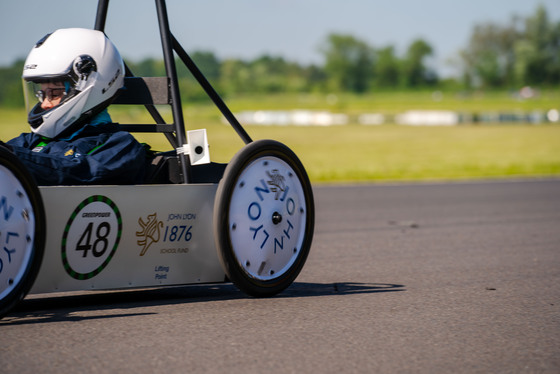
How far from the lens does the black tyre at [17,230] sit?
4199 millimetres

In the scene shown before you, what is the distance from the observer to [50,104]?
5062 millimetres

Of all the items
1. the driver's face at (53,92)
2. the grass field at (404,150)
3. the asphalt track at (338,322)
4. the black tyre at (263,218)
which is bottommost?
the grass field at (404,150)

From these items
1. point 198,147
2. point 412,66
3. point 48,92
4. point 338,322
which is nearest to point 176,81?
point 198,147

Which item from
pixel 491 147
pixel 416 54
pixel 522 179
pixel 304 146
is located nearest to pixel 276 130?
pixel 304 146

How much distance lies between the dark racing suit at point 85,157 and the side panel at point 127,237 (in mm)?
134

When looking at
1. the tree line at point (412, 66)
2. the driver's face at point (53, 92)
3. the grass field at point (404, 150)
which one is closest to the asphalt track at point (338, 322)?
the driver's face at point (53, 92)

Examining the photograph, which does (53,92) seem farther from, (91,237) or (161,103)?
(91,237)

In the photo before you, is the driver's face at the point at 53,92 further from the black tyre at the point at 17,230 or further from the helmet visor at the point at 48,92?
the black tyre at the point at 17,230

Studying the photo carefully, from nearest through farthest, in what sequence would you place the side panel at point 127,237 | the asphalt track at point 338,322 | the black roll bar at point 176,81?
the asphalt track at point 338,322
the side panel at point 127,237
the black roll bar at point 176,81

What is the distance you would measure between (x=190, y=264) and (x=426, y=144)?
3327 centimetres

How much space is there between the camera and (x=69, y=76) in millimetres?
5012

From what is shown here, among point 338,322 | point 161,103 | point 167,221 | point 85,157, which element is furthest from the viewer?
point 161,103

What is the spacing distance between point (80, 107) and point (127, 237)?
86cm

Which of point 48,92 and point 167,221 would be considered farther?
point 48,92
